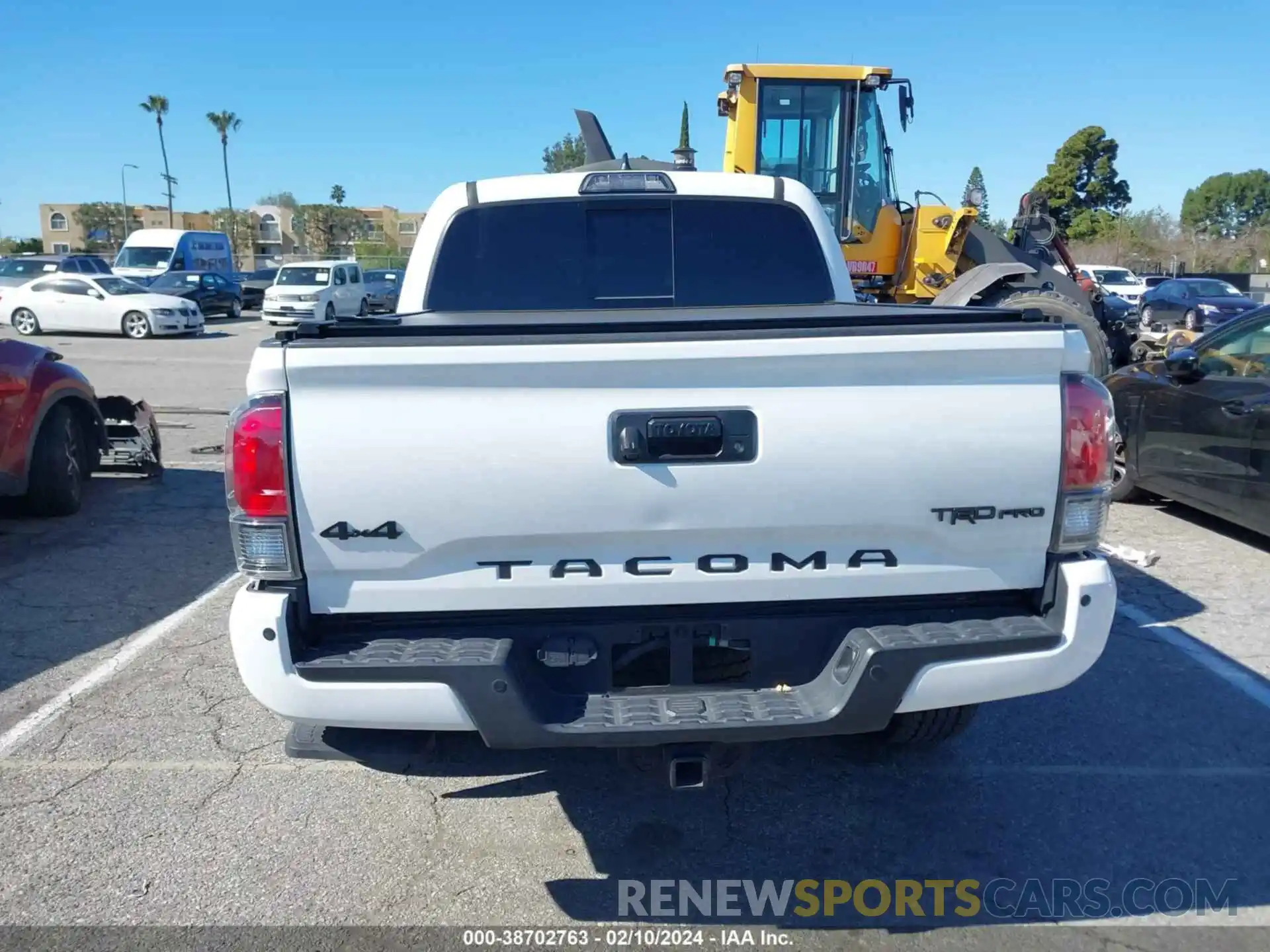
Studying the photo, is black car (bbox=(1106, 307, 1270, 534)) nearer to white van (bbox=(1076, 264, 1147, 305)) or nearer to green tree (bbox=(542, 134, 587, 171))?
white van (bbox=(1076, 264, 1147, 305))

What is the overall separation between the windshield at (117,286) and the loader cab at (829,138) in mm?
19320

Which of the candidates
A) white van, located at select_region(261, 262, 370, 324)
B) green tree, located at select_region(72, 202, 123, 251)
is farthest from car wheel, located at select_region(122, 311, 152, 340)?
green tree, located at select_region(72, 202, 123, 251)

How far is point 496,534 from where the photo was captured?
255 cm

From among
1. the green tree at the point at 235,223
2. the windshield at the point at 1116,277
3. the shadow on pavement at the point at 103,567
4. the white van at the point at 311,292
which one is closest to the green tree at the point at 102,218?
the green tree at the point at 235,223

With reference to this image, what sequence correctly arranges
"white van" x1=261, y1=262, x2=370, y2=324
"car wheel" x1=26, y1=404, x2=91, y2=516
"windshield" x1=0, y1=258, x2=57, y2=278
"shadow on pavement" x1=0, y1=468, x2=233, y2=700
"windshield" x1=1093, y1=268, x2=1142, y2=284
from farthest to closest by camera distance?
"windshield" x1=1093, y1=268, x2=1142, y2=284
"white van" x1=261, y1=262, x2=370, y2=324
"windshield" x1=0, y1=258, x2=57, y2=278
"car wheel" x1=26, y1=404, x2=91, y2=516
"shadow on pavement" x1=0, y1=468, x2=233, y2=700

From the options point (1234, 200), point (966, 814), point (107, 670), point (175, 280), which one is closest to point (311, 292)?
point (175, 280)

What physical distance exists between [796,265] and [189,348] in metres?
21.1

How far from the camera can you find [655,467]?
2533 mm

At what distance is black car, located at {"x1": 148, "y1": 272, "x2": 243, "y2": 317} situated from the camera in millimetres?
30680

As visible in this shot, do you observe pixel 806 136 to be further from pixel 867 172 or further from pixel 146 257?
pixel 146 257

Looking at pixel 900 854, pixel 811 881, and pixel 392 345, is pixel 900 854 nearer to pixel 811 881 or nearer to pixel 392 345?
pixel 811 881

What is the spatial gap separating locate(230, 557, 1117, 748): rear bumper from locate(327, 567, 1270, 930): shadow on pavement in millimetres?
424

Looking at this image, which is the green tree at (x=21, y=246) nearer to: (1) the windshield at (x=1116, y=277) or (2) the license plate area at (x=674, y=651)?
(1) the windshield at (x=1116, y=277)

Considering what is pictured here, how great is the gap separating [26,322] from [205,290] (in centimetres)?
749
